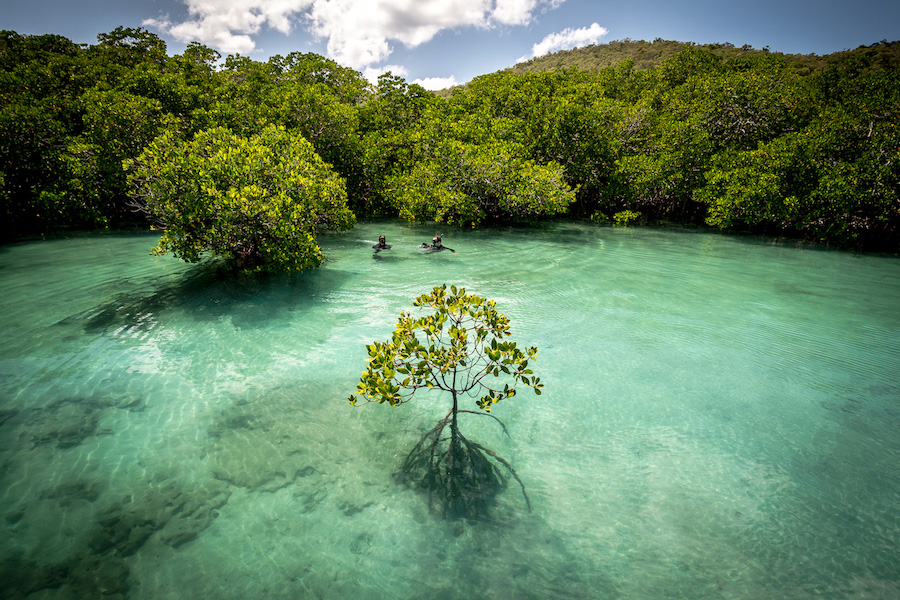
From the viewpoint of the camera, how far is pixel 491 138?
68.9 feet

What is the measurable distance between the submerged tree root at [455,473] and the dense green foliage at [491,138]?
43.3 ft

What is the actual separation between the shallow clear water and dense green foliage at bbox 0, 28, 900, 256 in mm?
9934

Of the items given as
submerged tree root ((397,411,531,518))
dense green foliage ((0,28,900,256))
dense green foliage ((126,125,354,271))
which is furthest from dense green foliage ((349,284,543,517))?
dense green foliage ((0,28,900,256))

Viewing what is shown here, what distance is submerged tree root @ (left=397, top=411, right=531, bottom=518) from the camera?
4.56 m

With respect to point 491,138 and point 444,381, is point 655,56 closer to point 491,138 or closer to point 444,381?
point 491,138

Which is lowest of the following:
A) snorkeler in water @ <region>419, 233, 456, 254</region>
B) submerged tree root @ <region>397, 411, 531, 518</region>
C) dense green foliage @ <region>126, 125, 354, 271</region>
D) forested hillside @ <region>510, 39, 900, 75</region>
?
submerged tree root @ <region>397, 411, 531, 518</region>

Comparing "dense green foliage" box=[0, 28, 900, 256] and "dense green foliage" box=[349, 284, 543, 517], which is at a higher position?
"dense green foliage" box=[0, 28, 900, 256]

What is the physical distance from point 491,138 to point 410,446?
62.2 ft

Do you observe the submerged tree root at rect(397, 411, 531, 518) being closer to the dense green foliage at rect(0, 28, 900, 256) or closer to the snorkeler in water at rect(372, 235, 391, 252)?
the snorkeler in water at rect(372, 235, 391, 252)

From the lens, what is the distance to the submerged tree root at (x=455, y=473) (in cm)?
456

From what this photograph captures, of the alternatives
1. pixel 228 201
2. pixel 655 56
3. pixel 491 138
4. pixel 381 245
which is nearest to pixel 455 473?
pixel 228 201

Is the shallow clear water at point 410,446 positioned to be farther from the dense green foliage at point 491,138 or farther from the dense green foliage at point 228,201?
the dense green foliage at point 491,138

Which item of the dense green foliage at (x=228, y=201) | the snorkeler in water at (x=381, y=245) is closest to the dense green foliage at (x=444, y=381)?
the dense green foliage at (x=228, y=201)

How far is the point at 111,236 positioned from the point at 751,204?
29861 millimetres
